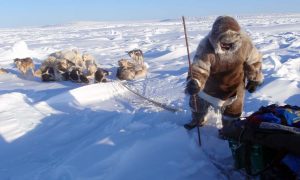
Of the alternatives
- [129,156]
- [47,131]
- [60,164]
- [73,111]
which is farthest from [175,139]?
[73,111]

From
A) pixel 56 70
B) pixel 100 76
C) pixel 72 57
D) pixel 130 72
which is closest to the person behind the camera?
pixel 100 76

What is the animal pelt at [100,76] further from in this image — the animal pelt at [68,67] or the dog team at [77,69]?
the animal pelt at [68,67]

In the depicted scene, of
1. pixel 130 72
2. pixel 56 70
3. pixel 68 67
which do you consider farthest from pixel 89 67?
pixel 130 72

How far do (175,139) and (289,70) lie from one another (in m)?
4.33

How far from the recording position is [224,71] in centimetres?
377

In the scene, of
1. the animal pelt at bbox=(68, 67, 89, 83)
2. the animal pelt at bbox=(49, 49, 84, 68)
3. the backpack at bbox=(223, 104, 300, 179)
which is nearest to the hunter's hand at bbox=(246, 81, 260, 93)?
the backpack at bbox=(223, 104, 300, 179)

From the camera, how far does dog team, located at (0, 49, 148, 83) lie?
336 inches

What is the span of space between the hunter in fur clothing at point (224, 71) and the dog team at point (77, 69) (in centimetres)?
454

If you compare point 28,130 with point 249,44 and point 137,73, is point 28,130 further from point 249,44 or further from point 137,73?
point 137,73

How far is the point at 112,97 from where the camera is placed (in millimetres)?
6285

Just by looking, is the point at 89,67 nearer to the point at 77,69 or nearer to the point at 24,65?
the point at 77,69

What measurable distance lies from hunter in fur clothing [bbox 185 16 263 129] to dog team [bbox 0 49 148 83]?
4539 mm

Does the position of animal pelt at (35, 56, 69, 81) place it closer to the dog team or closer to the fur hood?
the dog team

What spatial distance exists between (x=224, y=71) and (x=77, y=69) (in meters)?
5.48
